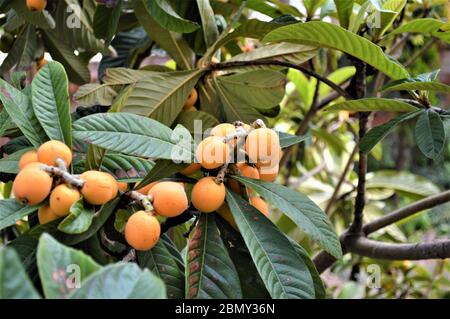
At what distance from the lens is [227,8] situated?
0.91m

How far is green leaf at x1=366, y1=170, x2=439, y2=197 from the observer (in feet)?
4.51

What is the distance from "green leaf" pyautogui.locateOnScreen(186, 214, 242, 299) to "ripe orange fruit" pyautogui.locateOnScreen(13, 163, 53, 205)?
148mm

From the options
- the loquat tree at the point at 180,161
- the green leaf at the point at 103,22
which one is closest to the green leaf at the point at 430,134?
the loquat tree at the point at 180,161

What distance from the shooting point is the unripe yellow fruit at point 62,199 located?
46 centimetres

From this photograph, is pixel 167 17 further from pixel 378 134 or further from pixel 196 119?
pixel 378 134

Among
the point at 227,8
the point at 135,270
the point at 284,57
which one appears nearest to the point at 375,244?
the point at 284,57

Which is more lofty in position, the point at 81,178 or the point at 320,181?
the point at 81,178

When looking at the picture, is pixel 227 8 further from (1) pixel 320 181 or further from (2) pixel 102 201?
(1) pixel 320 181

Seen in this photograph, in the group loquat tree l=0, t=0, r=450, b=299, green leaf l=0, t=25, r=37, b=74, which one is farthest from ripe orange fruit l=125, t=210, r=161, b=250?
green leaf l=0, t=25, r=37, b=74

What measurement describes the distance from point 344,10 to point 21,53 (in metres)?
0.50

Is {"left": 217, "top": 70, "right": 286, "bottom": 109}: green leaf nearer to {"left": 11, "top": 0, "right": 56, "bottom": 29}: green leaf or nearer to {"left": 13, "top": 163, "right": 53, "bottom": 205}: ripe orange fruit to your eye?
{"left": 11, "top": 0, "right": 56, "bottom": 29}: green leaf

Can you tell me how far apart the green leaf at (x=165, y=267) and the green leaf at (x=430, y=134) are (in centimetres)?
30
